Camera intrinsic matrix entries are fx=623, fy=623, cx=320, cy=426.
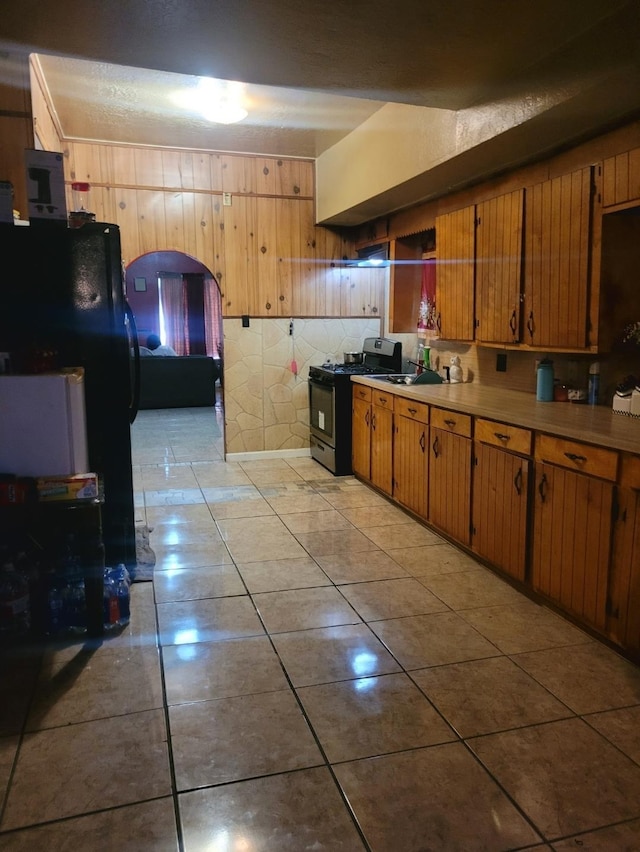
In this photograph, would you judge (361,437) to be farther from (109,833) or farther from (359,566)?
(109,833)

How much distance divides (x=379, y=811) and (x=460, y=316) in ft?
10.2

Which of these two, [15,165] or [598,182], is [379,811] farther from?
[15,165]

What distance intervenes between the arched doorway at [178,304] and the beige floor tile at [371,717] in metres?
10.9

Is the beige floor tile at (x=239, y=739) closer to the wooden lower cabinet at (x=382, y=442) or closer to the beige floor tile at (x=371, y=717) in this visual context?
the beige floor tile at (x=371, y=717)

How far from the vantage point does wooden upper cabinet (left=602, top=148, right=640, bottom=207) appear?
2.74m

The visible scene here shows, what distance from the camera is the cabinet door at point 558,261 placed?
10.0ft

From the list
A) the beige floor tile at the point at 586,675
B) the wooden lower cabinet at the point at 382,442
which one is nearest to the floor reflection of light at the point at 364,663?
the beige floor tile at the point at 586,675

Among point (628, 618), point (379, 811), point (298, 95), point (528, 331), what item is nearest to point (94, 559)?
point (379, 811)

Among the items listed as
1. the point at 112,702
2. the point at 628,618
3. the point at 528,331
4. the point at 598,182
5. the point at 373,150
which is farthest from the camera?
the point at 373,150

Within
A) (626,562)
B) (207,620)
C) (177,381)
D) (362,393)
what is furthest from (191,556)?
(177,381)

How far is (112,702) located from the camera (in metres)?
2.22

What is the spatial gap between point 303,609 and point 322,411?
289cm

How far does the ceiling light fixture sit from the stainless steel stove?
212 centimetres

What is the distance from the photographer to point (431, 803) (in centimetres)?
174
